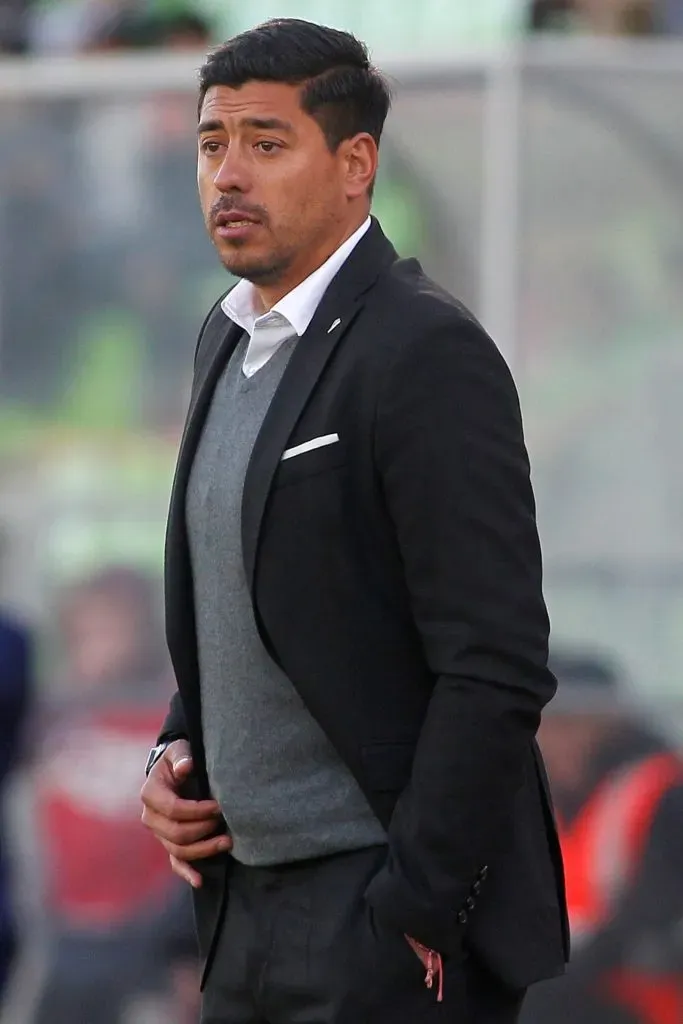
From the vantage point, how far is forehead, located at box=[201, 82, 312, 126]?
6.95 feet

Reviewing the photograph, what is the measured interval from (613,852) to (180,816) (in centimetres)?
245

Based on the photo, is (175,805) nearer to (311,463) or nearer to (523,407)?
(311,463)

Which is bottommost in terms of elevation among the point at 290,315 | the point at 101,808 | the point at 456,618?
the point at 101,808

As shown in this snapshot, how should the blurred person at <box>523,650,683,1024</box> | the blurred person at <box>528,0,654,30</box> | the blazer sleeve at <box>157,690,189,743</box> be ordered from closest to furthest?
the blazer sleeve at <box>157,690,189,743</box> < the blurred person at <box>523,650,683,1024</box> < the blurred person at <box>528,0,654,30</box>

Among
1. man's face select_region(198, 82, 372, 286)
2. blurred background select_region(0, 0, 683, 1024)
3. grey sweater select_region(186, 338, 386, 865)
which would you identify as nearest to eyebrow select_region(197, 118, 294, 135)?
man's face select_region(198, 82, 372, 286)

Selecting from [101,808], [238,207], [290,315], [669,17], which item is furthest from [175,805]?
[669,17]

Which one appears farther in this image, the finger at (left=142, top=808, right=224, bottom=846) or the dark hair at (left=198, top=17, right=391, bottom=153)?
the finger at (left=142, top=808, right=224, bottom=846)

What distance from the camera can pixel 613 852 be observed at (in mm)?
4488

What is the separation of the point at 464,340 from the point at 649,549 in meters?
2.53

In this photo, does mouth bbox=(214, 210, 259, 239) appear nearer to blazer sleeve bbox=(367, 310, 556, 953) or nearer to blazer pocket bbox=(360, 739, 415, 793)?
blazer sleeve bbox=(367, 310, 556, 953)

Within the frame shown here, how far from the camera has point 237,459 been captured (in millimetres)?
2139

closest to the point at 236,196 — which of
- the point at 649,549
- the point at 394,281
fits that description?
the point at 394,281

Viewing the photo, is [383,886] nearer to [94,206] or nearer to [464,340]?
[464,340]

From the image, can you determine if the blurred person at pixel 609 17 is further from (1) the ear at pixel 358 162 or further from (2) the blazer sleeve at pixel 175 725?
(2) the blazer sleeve at pixel 175 725
